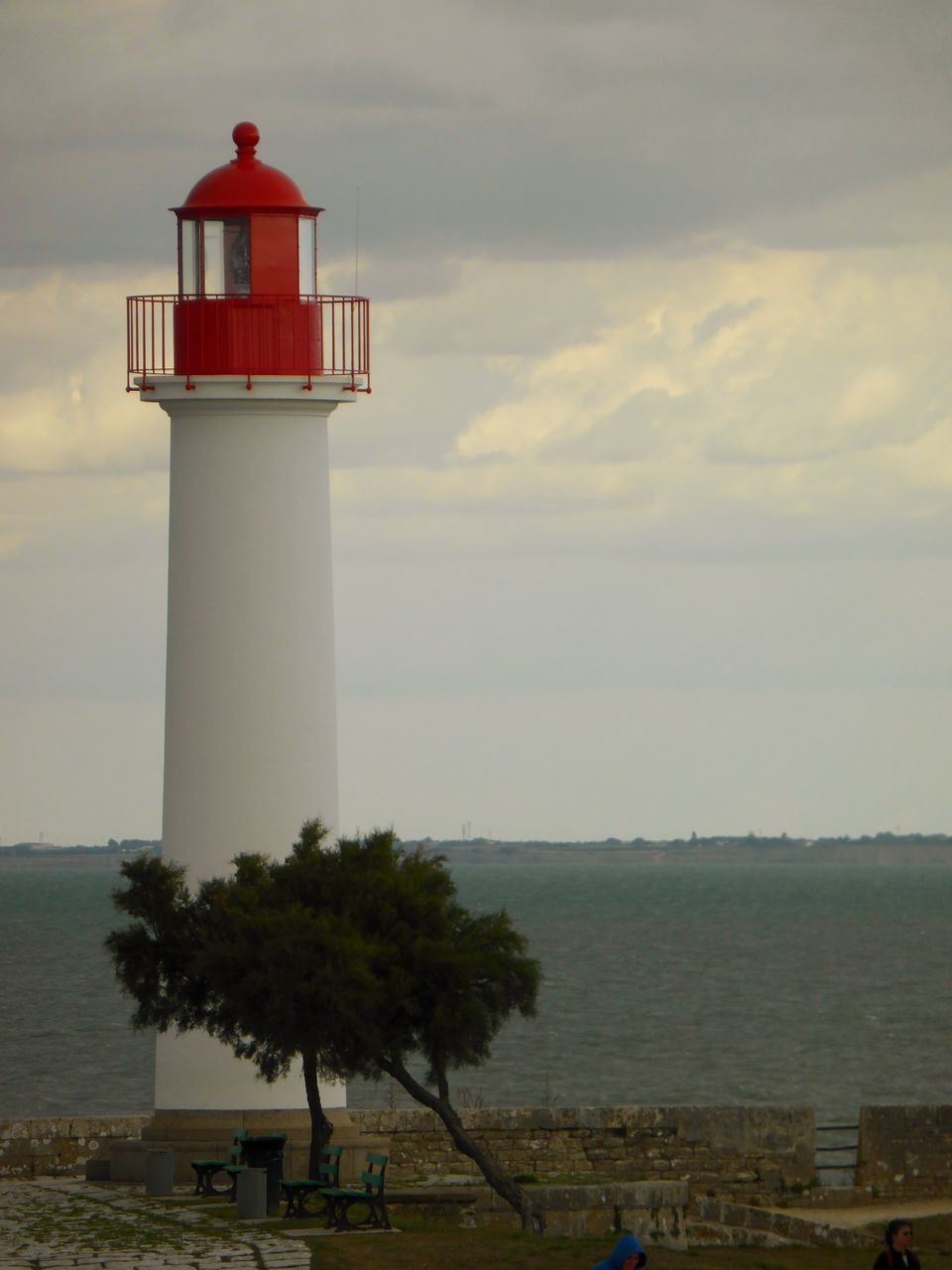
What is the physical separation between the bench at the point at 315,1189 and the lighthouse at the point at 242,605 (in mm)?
1249

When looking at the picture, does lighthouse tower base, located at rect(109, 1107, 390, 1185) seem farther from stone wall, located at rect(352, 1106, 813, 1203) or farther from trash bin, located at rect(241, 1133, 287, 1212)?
stone wall, located at rect(352, 1106, 813, 1203)

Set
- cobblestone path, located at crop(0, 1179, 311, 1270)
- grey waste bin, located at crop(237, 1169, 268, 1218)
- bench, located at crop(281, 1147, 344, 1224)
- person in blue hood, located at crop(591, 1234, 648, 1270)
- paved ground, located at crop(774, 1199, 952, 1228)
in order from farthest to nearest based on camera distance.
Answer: paved ground, located at crop(774, 1199, 952, 1228)
bench, located at crop(281, 1147, 344, 1224)
grey waste bin, located at crop(237, 1169, 268, 1218)
cobblestone path, located at crop(0, 1179, 311, 1270)
person in blue hood, located at crop(591, 1234, 648, 1270)

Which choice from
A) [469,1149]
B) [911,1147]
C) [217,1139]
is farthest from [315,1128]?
[911,1147]

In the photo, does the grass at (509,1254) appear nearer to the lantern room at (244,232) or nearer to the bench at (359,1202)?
the bench at (359,1202)

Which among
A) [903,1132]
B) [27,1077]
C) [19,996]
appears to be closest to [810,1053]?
[27,1077]

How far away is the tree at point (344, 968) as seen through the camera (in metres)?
16.2

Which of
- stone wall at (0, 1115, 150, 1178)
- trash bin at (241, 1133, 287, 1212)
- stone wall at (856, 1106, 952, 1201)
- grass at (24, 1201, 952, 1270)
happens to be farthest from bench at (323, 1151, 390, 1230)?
stone wall at (856, 1106, 952, 1201)

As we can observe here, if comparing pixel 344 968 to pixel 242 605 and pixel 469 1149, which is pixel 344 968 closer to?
pixel 469 1149

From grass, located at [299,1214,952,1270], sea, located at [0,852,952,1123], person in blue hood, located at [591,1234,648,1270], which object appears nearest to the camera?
person in blue hood, located at [591,1234,648,1270]

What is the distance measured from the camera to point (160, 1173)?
1805 cm

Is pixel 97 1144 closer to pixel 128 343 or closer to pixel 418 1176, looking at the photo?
pixel 418 1176

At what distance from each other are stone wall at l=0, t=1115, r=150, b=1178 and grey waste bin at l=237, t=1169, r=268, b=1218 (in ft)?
11.1

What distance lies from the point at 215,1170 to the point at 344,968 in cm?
270

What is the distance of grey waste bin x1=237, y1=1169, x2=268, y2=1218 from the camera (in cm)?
1653
